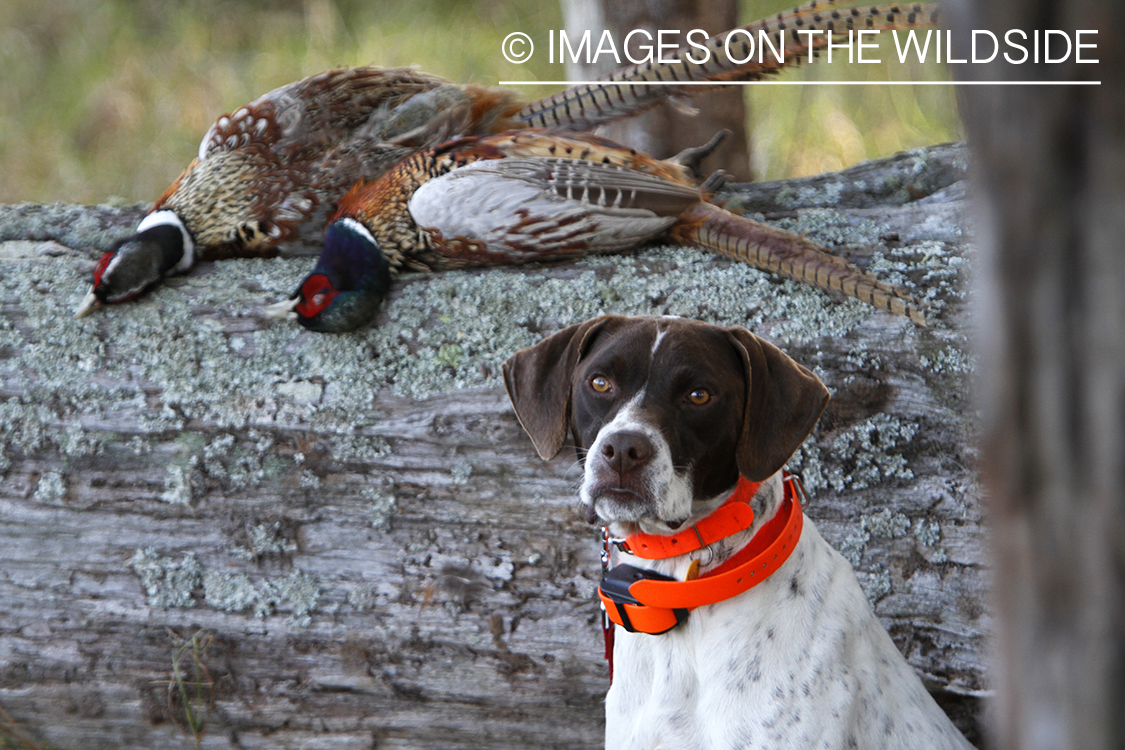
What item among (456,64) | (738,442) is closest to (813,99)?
(456,64)

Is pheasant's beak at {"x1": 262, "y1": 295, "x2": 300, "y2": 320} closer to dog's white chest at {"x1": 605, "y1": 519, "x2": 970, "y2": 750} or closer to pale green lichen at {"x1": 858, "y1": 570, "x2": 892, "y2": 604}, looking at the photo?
dog's white chest at {"x1": 605, "y1": 519, "x2": 970, "y2": 750}

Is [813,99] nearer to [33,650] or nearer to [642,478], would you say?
[642,478]

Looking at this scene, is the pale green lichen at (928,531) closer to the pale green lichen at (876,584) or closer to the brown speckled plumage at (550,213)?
the pale green lichen at (876,584)

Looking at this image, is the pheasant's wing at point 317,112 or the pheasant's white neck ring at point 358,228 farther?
the pheasant's wing at point 317,112

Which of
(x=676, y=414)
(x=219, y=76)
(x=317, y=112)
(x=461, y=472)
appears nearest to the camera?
(x=676, y=414)

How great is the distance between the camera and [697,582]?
205 centimetres

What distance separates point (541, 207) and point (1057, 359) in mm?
2217

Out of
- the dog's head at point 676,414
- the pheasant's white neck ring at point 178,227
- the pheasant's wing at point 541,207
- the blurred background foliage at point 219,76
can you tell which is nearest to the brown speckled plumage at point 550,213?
the pheasant's wing at point 541,207

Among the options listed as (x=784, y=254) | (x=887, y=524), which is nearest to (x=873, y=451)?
(x=887, y=524)

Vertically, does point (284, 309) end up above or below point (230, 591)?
above

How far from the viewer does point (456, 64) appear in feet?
23.6

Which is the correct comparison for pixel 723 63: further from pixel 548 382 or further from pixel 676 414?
pixel 676 414

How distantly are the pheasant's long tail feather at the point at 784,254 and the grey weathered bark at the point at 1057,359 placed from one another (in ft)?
6.51

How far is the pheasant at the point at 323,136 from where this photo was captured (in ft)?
10.7
